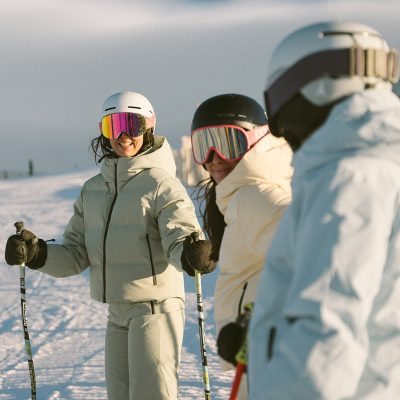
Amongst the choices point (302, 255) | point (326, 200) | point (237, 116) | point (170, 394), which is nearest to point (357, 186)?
point (326, 200)

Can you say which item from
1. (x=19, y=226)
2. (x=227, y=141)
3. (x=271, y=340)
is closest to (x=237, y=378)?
(x=271, y=340)

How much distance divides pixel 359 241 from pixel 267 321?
11.5 inches

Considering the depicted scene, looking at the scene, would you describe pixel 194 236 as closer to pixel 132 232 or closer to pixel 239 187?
pixel 132 232

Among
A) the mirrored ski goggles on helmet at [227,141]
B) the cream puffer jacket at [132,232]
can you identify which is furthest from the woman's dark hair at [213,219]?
the cream puffer jacket at [132,232]

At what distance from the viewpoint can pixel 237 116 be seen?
3359mm

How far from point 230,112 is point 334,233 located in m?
1.85

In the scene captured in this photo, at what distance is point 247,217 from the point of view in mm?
2965

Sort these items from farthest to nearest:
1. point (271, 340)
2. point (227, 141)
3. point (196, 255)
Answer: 1. point (196, 255)
2. point (227, 141)
3. point (271, 340)

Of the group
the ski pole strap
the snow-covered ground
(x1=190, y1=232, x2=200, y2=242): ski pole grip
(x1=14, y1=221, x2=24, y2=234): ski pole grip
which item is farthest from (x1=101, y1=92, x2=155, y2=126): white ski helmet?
the ski pole strap

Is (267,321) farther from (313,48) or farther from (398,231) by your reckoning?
(313,48)

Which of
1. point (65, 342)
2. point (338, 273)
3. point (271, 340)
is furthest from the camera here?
point (65, 342)

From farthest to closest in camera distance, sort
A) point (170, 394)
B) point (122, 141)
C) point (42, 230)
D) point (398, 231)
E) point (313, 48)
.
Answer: point (42, 230) → point (122, 141) → point (170, 394) → point (313, 48) → point (398, 231)

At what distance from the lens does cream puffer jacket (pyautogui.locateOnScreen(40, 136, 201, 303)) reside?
176 inches

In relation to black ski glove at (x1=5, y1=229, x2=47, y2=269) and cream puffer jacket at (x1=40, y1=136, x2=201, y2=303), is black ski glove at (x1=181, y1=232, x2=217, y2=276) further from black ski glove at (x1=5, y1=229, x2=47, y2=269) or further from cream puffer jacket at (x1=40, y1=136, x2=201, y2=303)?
black ski glove at (x1=5, y1=229, x2=47, y2=269)
